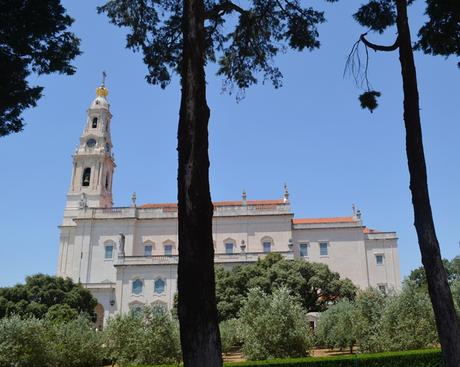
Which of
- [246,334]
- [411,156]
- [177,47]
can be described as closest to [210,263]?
[411,156]

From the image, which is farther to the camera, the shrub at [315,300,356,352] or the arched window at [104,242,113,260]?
the arched window at [104,242,113,260]

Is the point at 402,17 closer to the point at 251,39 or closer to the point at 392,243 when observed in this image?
the point at 251,39

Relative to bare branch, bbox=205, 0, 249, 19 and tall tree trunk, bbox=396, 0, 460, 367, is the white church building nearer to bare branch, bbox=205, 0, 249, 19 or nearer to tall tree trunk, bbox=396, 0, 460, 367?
tall tree trunk, bbox=396, 0, 460, 367

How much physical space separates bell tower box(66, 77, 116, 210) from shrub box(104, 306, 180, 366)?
1147 inches

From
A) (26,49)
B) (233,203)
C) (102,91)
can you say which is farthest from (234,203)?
(26,49)

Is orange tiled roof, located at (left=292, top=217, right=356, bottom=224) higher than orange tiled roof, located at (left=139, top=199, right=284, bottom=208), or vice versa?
orange tiled roof, located at (left=139, top=199, right=284, bottom=208)

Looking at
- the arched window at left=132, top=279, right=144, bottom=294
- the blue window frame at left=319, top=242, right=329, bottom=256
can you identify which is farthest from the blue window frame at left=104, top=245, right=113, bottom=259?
the blue window frame at left=319, top=242, right=329, bottom=256

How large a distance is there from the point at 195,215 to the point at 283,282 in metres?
29.9

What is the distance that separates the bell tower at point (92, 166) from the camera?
163ft

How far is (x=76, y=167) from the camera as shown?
5056 centimetres

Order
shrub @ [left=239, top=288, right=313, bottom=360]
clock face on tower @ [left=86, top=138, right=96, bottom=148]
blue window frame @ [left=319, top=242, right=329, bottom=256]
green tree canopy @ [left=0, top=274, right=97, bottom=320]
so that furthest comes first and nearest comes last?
1. clock face on tower @ [left=86, top=138, right=96, bottom=148]
2. blue window frame @ [left=319, top=242, right=329, bottom=256]
3. green tree canopy @ [left=0, top=274, right=97, bottom=320]
4. shrub @ [left=239, top=288, right=313, bottom=360]

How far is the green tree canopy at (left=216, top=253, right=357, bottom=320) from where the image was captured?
1358 inches

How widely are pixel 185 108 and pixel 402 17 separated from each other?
5.44 metres

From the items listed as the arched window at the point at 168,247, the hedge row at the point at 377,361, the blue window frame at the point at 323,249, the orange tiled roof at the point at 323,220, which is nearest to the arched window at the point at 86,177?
the arched window at the point at 168,247
